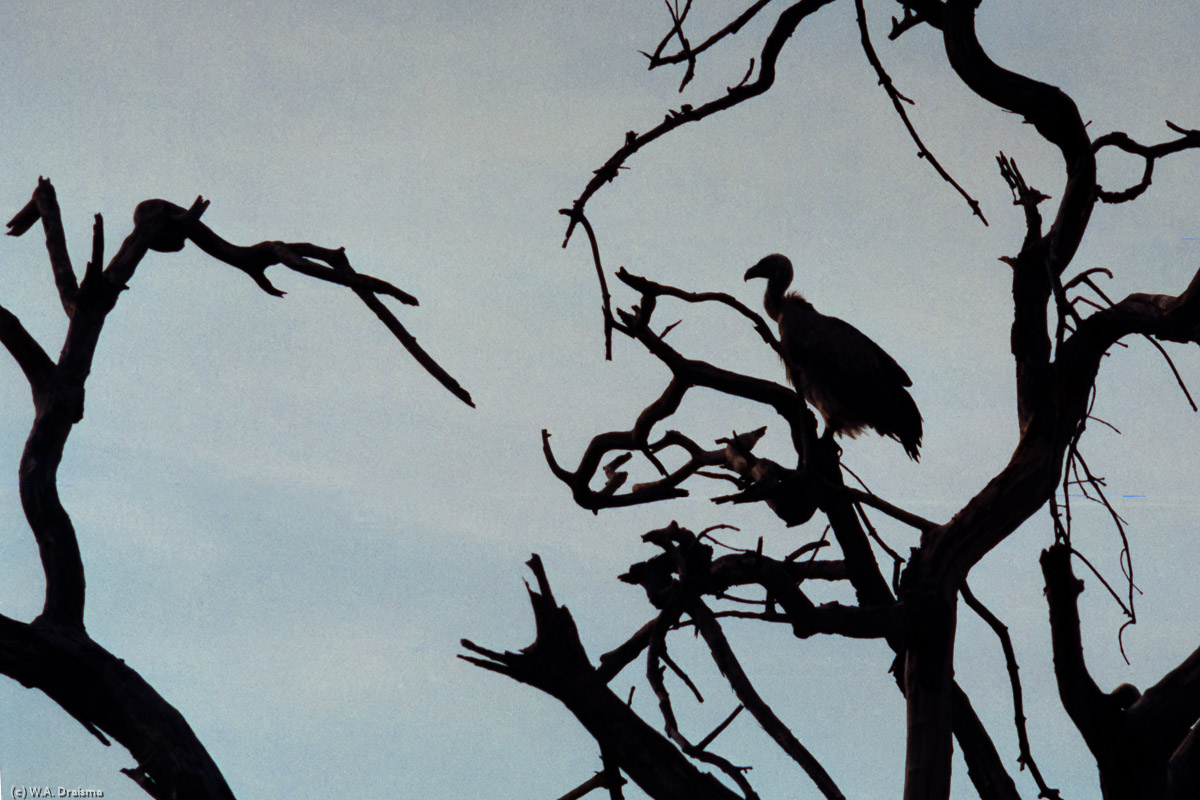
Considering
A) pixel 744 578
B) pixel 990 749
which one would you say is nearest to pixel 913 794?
pixel 990 749

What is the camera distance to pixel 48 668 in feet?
11.9

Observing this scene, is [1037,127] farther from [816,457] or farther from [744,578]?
[744,578]

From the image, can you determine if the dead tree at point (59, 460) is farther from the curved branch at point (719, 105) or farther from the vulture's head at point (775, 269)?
the vulture's head at point (775, 269)

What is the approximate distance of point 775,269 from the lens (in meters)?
10.3

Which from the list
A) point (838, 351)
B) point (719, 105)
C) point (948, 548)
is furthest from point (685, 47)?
point (838, 351)

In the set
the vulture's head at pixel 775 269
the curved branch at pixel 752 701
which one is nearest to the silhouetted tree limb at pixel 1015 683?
the curved branch at pixel 752 701

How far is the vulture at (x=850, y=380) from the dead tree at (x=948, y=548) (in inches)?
153

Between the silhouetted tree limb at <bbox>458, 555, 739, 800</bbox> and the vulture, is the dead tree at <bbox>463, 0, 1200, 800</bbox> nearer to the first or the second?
the silhouetted tree limb at <bbox>458, 555, 739, 800</bbox>

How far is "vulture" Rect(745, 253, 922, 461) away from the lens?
9.09 m

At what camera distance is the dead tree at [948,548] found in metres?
4.14

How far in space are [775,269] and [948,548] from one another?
18.5ft

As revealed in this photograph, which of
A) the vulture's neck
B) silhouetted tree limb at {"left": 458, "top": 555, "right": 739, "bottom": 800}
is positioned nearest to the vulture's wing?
the vulture's neck

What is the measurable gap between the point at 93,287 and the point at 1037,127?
11.7 feet

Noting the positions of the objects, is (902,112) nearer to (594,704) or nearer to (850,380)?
(594,704)
